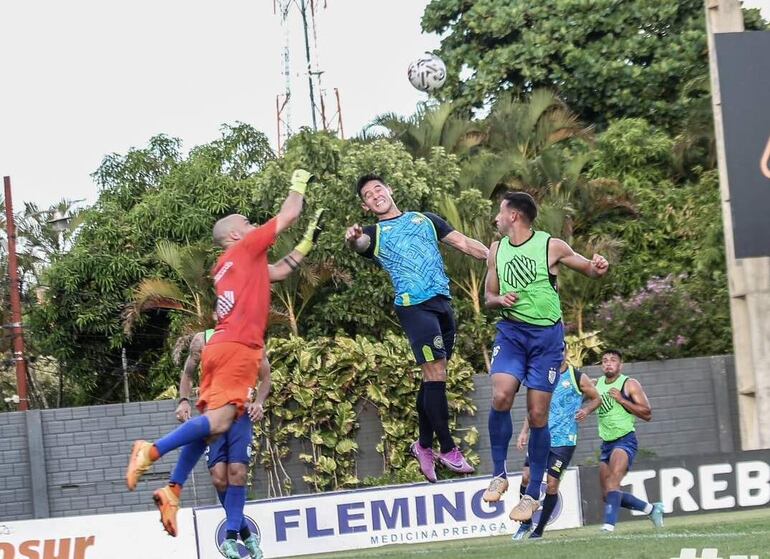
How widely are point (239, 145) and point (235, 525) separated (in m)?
16.1

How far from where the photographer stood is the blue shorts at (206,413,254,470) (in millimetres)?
10844

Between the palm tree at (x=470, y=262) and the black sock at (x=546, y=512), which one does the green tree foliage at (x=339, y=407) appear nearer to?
the palm tree at (x=470, y=262)

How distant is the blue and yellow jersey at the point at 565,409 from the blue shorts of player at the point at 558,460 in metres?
0.06

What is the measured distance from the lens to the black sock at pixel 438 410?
1078 cm

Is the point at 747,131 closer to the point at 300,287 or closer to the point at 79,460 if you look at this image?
the point at 300,287

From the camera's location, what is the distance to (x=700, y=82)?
85.5ft

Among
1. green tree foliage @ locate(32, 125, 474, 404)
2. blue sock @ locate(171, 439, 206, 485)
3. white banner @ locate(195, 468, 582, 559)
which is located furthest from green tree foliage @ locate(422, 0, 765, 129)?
blue sock @ locate(171, 439, 206, 485)

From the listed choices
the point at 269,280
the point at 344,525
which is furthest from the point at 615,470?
the point at 269,280

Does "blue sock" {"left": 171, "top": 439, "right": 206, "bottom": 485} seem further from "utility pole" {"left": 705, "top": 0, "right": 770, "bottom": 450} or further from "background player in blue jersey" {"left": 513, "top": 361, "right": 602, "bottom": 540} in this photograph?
"utility pole" {"left": 705, "top": 0, "right": 770, "bottom": 450}

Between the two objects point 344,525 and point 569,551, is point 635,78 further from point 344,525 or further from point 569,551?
point 569,551

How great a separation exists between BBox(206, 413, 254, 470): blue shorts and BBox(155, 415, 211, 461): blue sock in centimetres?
142

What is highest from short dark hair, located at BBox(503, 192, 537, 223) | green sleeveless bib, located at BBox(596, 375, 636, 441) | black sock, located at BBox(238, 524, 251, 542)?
short dark hair, located at BBox(503, 192, 537, 223)

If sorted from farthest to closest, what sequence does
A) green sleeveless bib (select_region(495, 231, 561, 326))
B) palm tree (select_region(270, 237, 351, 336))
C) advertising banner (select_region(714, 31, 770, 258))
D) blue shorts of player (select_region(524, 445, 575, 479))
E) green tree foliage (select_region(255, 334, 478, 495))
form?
palm tree (select_region(270, 237, 351, 336)) → green tree foliage (select_region(255, 334, 478, 495)) → advertising banner (select_region(714, 31, 770, 258)) → blue shorts of player (select_region(524, 445, 575, 479)) → green sleeveless bib (select_region(495, 231, 561, 326))

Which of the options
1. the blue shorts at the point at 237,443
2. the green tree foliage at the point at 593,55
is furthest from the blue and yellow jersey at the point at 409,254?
the green tree foliage at the point at 593,55
